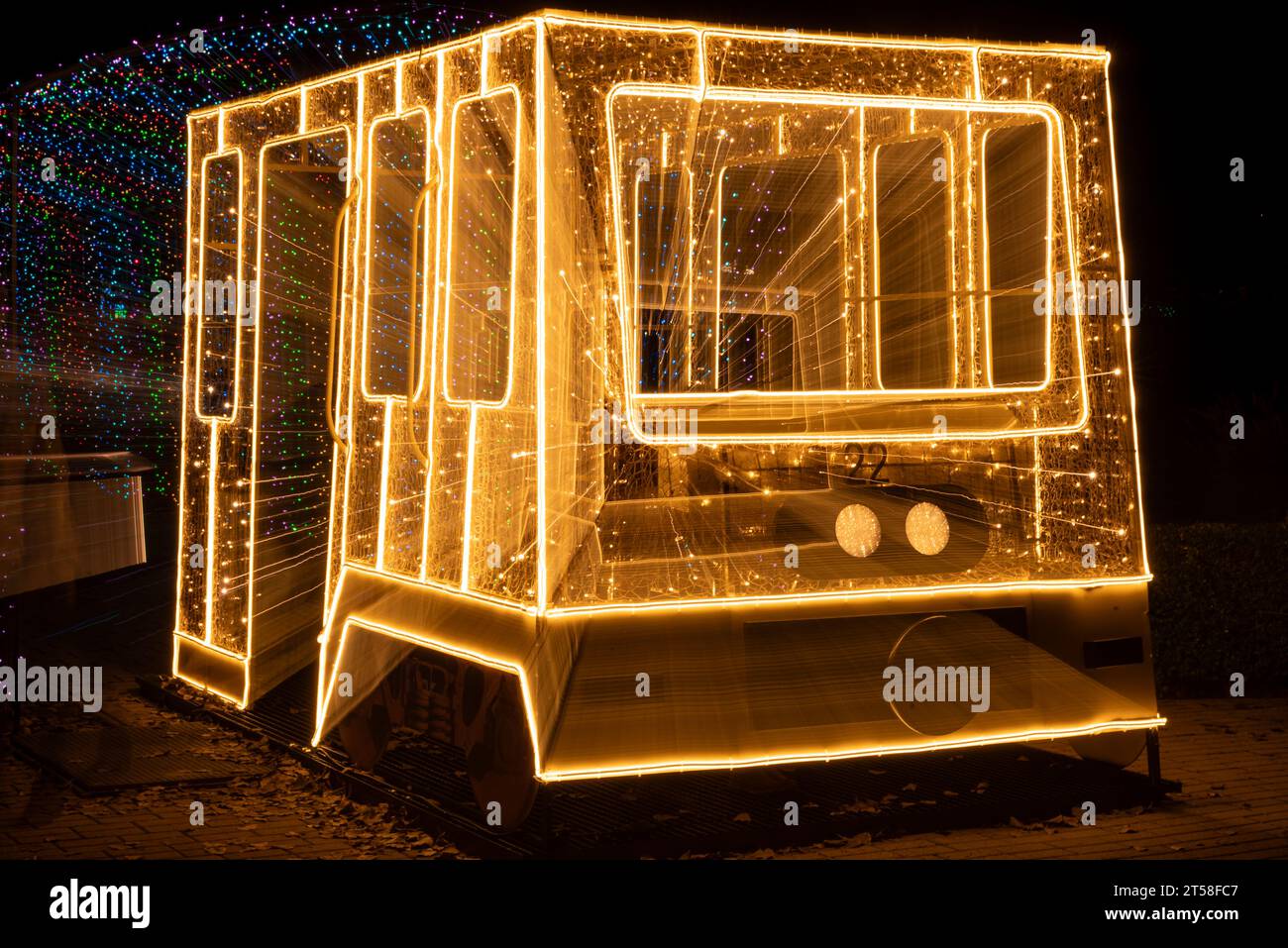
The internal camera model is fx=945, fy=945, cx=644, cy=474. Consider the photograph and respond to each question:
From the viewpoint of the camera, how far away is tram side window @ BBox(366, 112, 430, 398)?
4277 mm

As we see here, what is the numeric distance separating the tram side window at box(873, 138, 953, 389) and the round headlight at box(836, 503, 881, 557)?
1364 mm

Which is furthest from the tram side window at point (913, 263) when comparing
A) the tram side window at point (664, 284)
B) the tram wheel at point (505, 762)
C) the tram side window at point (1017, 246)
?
the tram wheel at point (505, 762)

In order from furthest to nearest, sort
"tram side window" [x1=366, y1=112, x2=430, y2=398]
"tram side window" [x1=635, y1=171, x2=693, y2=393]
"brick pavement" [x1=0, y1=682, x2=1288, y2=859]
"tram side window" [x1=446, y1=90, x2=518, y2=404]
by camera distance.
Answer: "tram side window" [x1=635, y1=171, x2=693, y2=393] < "tram side window" [x1=366, y1=112, x2=430, y2=398] < "tram side window" [x1=446, y1=90, x2=518, y2=404] < "brick pavement" [x1=0, y1=682, x2=1288, y2=859]

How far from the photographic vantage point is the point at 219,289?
195 inches

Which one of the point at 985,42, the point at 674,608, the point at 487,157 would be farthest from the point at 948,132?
the point at 674,608

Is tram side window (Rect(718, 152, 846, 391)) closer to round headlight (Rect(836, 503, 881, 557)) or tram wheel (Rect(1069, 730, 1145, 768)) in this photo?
round headlight (Rect(836, 503, 881, 557))

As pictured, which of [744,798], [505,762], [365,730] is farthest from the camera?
[365,730]

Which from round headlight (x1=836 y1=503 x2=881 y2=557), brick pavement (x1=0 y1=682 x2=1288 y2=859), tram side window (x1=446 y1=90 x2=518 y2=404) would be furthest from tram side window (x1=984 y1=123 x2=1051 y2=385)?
tram side window (x1=446 y1=90 x2=518 y2=404)

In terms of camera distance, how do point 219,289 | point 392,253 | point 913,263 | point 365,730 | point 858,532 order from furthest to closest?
point 913,263 → point 219,289 → point 392,253 → point 365,730 → point 858,532

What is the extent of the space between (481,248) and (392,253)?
0.99m

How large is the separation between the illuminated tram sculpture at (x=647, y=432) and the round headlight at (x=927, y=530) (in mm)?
12

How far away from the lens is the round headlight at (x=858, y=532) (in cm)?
386

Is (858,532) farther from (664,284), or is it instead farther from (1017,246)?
(664,284)

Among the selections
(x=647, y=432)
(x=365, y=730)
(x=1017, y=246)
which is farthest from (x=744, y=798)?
(x=1017, y=246)
